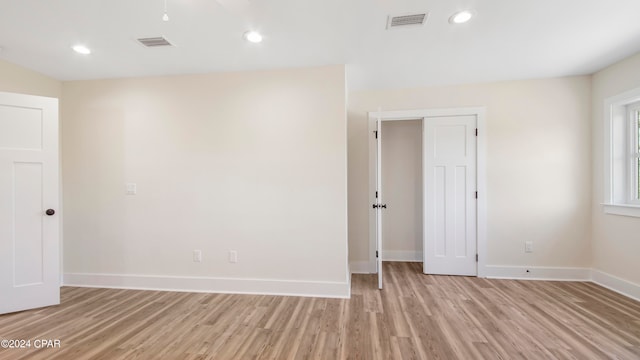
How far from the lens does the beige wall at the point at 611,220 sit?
2.73 metres

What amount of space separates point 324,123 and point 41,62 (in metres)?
3.10

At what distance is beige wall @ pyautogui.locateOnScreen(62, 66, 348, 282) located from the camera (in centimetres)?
290

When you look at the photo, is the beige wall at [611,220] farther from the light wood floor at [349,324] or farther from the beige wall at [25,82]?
the beige wall at [25,82]

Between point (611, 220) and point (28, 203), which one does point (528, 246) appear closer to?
point (611, 220)

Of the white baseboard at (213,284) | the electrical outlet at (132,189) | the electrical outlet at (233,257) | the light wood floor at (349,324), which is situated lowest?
the light wood floor at (349,324)

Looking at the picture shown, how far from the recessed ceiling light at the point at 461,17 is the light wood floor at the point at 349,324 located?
2.52 m

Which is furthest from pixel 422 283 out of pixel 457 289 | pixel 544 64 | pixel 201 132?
pixel 201 132

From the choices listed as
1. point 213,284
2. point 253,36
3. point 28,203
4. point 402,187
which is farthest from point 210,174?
point 402,187

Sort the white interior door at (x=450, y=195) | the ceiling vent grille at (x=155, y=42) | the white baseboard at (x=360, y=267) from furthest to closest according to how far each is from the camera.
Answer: the white baseboard at (x=360, y=267) < the white interior door at (x=450, y=195) < the ceiling vent grille at (x=155, y=42)

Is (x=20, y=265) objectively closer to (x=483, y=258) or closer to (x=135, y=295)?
(x=135, y=295)

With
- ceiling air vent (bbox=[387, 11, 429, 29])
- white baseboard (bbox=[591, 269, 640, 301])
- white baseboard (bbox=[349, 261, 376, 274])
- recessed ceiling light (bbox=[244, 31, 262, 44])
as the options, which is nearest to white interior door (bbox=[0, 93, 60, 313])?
recessed ceiling light (bbox=[244, 31, 262, 44])

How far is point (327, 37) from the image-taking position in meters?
2.34

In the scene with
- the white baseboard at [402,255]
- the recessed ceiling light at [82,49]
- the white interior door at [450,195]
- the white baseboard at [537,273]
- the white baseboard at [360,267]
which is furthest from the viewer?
the white baseboard at [402,255]

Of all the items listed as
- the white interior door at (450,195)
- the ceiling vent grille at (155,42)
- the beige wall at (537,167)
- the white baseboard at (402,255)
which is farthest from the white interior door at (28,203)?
the beige wall at (537,167)
